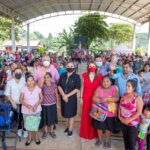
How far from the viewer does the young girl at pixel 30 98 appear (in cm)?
442

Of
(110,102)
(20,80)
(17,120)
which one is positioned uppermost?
(20,80)

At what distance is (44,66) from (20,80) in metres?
0.58

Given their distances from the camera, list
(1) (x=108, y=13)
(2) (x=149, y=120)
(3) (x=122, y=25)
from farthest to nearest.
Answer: (3) (x=122, y=25) → (1) (x=108, y=13) → (2) (x=149, y=120)

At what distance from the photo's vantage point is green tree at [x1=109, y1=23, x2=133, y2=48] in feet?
175

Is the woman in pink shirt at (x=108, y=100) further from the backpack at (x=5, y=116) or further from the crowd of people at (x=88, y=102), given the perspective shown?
the backpack at (x=5, y=116)

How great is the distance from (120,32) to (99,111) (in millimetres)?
50563

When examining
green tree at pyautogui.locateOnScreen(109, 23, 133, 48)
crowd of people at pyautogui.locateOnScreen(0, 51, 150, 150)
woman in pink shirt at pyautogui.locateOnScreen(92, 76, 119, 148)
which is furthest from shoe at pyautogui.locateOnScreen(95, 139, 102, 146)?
green tree at pyautogui.locateOnScreen(109, 23, 133, 48)

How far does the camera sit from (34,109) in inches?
175

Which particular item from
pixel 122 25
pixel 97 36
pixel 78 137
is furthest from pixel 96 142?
pixel 122 25

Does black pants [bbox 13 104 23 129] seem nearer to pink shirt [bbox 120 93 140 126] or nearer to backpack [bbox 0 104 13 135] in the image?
backpack [bbox 0 104 13 135]

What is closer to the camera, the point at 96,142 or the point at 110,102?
the point at 110,102

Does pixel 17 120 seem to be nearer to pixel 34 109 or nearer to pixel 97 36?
pixel 34 109

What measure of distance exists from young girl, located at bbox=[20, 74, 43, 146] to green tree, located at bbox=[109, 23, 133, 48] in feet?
161

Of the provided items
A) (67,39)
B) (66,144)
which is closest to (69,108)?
(66,144)
